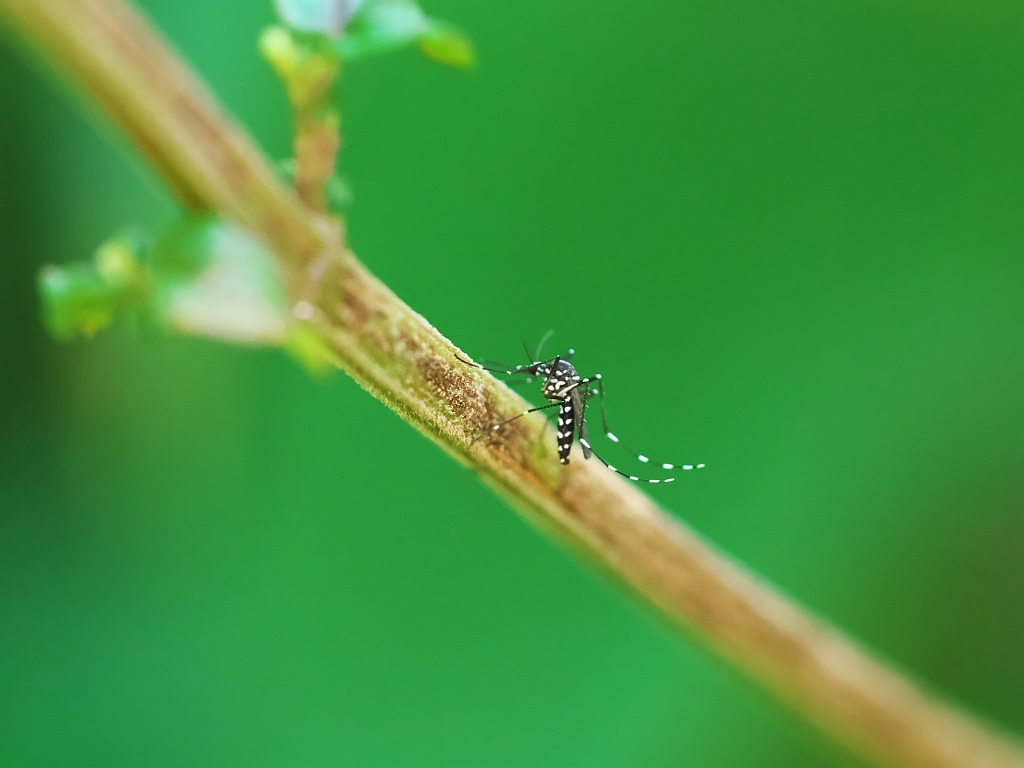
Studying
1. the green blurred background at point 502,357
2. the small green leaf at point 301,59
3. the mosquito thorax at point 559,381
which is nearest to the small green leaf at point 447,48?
the small green leaf at point 301,59

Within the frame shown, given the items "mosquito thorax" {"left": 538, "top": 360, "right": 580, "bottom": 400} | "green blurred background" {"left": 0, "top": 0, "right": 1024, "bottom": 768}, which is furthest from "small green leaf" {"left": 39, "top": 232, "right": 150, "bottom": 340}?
"green blurred background" {"left": 0, "top": 0, "right": 1024, "bottom": 768}

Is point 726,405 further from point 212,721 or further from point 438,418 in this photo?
point 438,418

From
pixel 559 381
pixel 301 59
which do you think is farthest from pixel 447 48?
pixel 559 381

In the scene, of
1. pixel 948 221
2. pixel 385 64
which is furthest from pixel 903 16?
pixel 385 64

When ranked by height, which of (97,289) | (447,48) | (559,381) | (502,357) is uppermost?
(502,357)

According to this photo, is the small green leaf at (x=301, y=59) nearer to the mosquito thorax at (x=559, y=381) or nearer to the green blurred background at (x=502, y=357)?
the mosquito thorax at (x=559, y=381)

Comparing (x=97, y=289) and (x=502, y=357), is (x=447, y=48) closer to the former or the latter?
(x=97, y=289)

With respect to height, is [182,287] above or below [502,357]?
below

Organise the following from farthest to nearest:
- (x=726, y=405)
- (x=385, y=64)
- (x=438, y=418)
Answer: (x=726, y=405), (x=385, y=64), (x=438, y=418)
